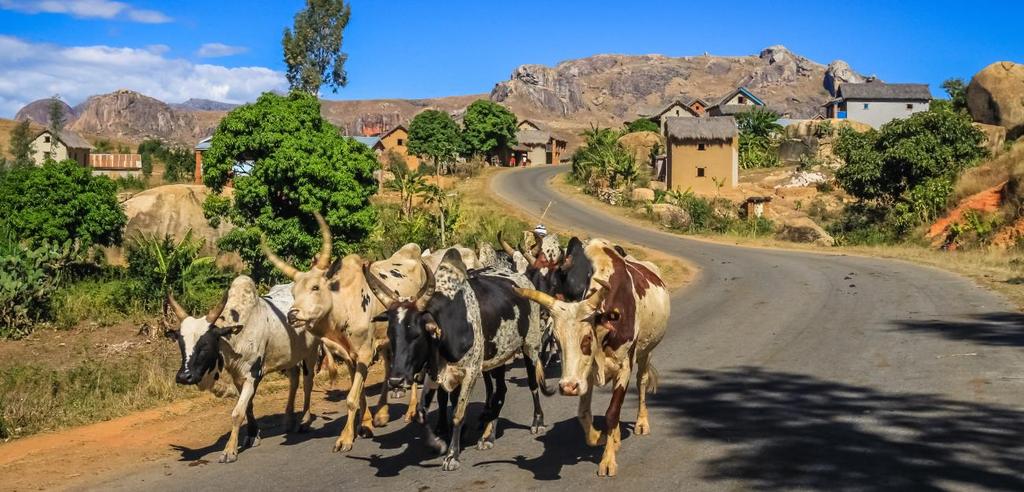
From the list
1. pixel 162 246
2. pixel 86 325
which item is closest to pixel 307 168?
pixel 162 246

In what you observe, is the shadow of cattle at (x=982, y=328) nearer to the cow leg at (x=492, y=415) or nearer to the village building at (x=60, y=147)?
the cow leg at (x=492, y=415)

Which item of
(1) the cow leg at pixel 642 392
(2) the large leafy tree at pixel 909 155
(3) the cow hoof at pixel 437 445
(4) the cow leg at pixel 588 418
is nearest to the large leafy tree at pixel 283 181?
(3) the cow hoof at pixel 437 445

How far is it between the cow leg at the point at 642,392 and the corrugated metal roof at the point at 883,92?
3577 inches

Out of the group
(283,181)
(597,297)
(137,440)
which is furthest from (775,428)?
(283,181)

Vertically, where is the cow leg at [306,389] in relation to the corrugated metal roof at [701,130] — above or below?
below

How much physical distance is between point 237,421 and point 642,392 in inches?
164

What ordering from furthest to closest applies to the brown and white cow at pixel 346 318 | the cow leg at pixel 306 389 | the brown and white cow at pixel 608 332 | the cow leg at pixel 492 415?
1. the cow leg at pixel 306 389
2. the brown and white cow at pixel 346 318
3. the cow leg at pixel 492 415
4. the brown and white cow at pixel 608 332

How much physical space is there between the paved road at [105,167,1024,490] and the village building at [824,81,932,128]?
267 feet

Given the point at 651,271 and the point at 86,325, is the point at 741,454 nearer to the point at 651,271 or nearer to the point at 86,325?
the point at 651,271

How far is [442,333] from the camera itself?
28.5 ft

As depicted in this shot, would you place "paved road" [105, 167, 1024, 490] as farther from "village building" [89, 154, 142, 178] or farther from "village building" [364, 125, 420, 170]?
"village building" [364, 125, 420, 170]

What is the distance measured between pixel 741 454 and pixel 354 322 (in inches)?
171

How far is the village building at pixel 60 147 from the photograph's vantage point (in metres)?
79.2

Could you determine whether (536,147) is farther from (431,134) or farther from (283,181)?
(283,181)
